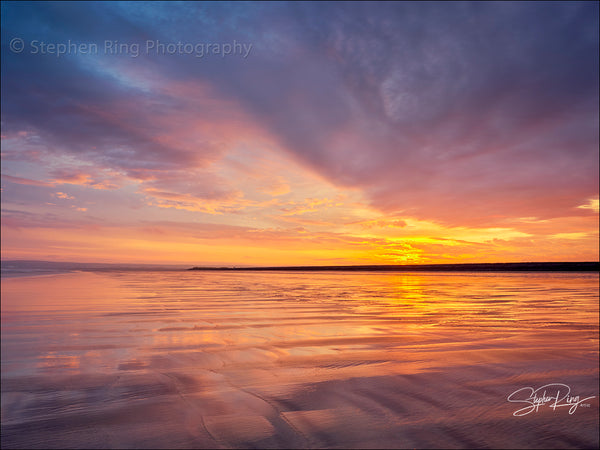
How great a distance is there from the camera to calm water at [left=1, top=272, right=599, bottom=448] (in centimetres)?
282

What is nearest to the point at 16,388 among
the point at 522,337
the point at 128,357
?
the point at 128,357

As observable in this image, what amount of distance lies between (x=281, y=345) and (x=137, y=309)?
5870 millimetres

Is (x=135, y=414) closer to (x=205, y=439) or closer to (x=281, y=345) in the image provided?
(x=205, y=439)

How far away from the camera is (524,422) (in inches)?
121

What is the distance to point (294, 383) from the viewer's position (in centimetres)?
403
